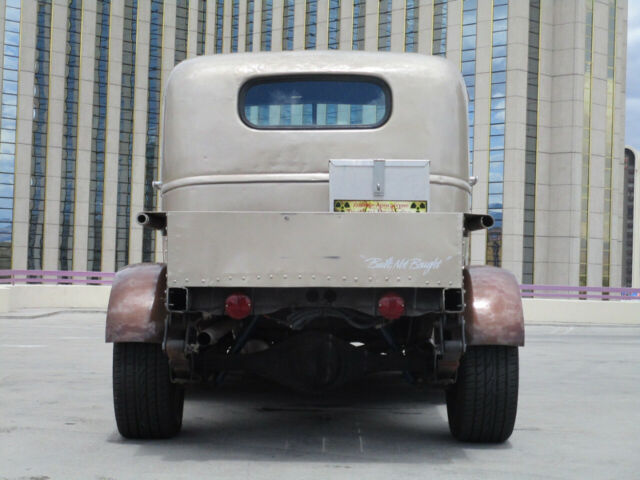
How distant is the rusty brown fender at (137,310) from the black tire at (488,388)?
6.48 feet

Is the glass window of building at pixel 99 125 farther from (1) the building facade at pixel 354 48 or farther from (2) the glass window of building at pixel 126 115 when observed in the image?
(2) the glass window of building at pixel 126 115

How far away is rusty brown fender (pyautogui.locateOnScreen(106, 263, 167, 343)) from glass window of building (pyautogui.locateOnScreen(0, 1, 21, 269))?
62895 millimetres

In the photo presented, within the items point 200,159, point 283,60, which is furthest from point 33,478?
point 283,60

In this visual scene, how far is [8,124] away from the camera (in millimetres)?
65625

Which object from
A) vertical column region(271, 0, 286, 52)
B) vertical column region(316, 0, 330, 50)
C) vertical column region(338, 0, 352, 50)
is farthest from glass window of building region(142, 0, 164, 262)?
vertical column region(338, 0, 352, 50)

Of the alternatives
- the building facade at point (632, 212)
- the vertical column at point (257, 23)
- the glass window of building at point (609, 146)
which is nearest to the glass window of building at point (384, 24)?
the vertical column at point (257, 23)

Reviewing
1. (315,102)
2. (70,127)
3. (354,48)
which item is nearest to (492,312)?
(315,102)

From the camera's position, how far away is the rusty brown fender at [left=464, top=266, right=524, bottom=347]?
5523 mm

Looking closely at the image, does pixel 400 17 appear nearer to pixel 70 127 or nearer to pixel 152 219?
pixel 70 127

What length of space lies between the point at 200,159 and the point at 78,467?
2.25 m

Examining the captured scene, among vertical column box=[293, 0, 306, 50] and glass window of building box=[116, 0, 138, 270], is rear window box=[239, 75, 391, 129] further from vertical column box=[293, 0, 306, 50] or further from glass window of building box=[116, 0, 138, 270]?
glass window of building box=[116, 0, 138, 270]

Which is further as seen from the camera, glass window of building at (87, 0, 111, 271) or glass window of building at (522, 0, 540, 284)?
glass window of building at (87, 0, 111, 271)

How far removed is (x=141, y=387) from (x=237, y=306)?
3.36 ft

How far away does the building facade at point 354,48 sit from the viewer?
6250 centimetres
